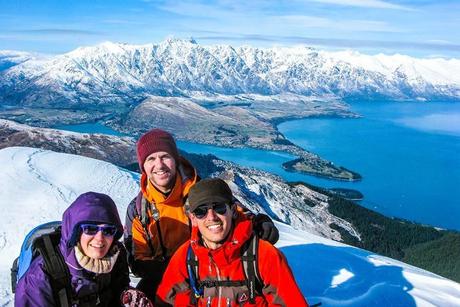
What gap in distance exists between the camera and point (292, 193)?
111 meters

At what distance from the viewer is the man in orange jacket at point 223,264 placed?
17.6 feet

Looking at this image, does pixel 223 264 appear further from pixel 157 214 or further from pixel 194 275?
pixel 157 214

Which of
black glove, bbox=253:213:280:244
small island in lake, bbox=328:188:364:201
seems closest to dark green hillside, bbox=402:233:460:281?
small island in lake, bbox=328:188:364:201

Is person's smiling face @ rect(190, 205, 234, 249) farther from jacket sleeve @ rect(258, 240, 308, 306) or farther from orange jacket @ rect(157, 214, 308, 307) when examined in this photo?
jacket sleeve @ rect(258, 240, 308, 306)

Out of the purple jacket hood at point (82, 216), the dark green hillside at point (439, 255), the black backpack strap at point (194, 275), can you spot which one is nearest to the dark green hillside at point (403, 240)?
the dark green hillside at point (439, 255)

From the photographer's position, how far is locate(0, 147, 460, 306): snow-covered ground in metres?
10.4

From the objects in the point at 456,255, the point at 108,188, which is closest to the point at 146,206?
the point at 108,188

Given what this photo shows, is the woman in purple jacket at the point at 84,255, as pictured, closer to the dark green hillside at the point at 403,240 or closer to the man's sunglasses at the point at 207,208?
the man's sunglasses at the point at 207,208

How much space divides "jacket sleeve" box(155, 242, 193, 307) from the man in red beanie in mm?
1041

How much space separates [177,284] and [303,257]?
7507mm

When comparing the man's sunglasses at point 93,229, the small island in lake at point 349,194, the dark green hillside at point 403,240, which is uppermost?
the man's sunglasses at point 93,229

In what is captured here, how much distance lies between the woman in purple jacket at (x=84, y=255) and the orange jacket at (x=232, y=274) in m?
0.95

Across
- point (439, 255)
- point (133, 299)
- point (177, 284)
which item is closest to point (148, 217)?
point (177, 284)

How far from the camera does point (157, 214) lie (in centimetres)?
677
